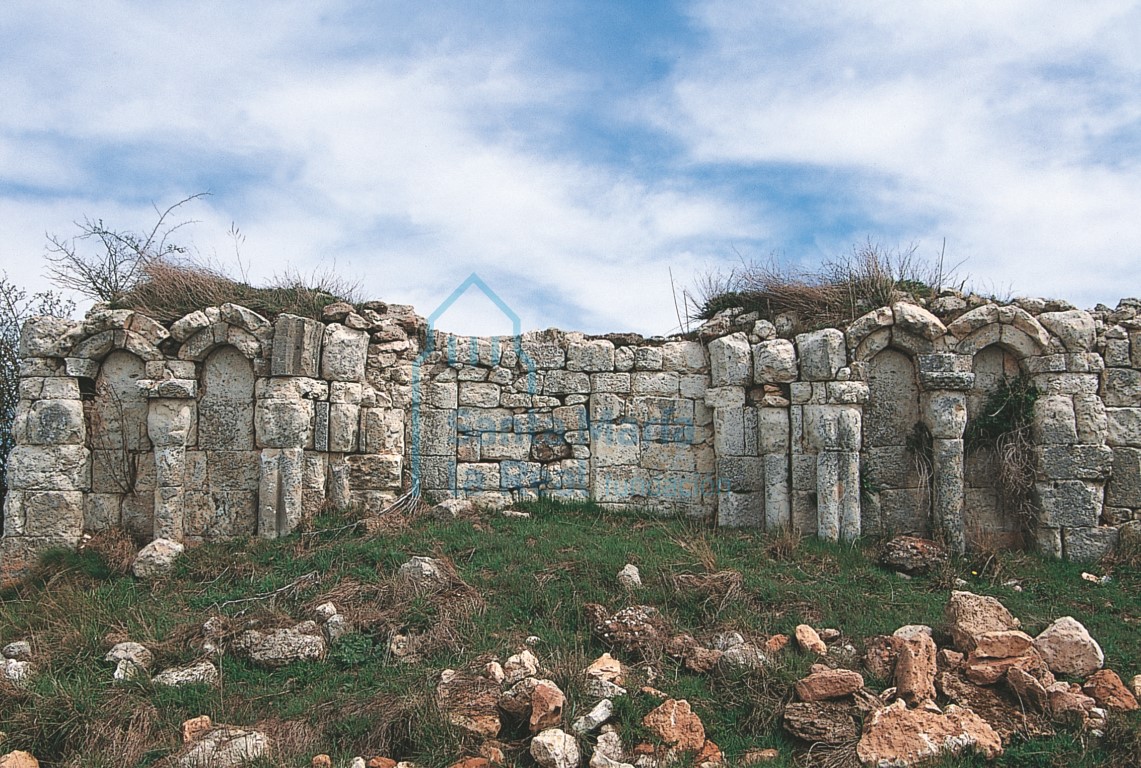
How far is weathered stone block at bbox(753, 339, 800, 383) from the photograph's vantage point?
31.7 ft

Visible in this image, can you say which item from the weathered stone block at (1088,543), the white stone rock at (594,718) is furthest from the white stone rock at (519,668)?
the weathered stone block at (1088,543)

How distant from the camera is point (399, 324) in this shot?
10.3 meters

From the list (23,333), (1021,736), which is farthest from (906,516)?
(23,333)

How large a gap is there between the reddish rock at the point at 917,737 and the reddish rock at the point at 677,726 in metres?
1.02

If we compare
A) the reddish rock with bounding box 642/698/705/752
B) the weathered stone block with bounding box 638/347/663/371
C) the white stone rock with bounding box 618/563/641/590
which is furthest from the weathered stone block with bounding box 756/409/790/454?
the reddish rock with bounding box 642/698/705/752

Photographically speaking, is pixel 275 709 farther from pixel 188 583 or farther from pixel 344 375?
pixel 344 375

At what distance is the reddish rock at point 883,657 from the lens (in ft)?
20.7

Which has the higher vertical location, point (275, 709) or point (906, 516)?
point (906, 516)

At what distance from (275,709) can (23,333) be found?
19.8ft

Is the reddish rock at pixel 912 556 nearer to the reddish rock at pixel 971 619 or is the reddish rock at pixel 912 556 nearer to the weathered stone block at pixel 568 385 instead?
the reddish rock at pixel 971 619

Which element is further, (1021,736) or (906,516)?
(906,516)

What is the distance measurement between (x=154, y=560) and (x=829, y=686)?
659cm

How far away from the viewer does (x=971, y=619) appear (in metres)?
6.66

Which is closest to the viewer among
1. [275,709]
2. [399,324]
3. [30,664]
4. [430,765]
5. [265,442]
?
[430,765]
